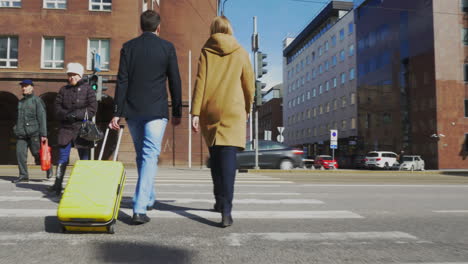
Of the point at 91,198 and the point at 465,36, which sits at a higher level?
the point at 465,36

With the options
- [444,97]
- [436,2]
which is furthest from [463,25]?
[444,97]

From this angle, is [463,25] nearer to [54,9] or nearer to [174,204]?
[54,9]

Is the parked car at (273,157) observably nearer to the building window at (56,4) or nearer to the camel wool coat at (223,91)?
the building window at (56,4)

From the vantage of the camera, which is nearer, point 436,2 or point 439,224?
point 439,224

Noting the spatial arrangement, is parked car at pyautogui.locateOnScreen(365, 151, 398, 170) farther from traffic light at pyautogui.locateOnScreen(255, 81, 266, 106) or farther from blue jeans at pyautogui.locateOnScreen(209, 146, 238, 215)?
blue jeans at pyautogui.locateOnScreen(209, 146, 238, 215)

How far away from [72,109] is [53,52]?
18.6 m

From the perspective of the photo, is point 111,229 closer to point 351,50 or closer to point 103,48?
point 103,48

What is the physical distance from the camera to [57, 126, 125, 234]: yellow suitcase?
117 inches

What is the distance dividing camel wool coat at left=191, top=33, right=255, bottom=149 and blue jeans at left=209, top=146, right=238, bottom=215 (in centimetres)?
8

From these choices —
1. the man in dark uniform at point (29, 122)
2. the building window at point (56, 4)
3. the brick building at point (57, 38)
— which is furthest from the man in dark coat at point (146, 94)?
the building window at point (56, 4)

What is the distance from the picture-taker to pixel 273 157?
699 inches

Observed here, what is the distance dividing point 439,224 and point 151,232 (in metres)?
2.76

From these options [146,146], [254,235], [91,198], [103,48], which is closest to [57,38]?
[103,48]

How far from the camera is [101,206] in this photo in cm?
300
